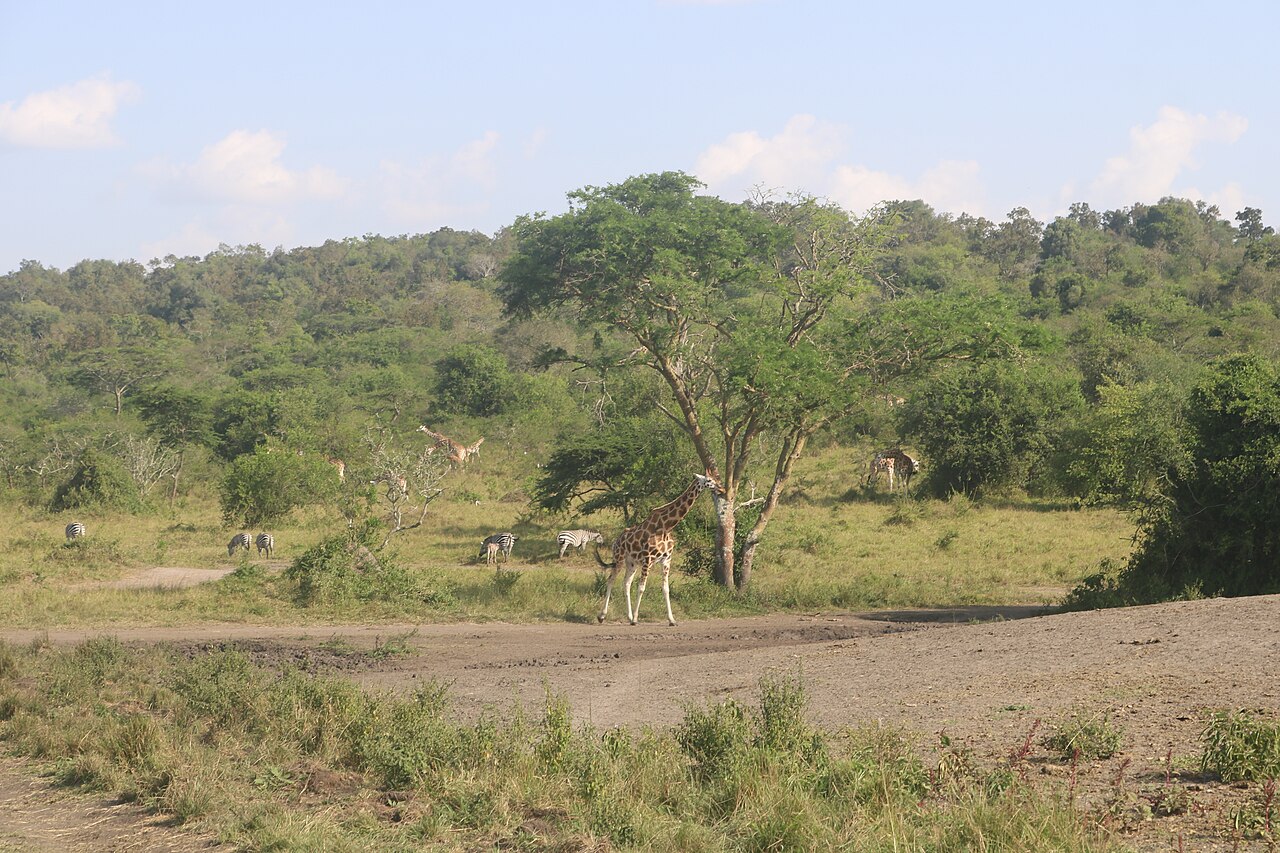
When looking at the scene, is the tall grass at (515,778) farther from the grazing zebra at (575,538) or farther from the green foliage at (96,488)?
the green foliage at (96,488)

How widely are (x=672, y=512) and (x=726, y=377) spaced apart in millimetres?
2569

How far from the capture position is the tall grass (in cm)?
610

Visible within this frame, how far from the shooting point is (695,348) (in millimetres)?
18250

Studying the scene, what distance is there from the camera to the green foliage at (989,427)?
89.3 ft

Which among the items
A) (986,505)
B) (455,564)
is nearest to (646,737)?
(455,564)

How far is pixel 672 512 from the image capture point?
15.8 m

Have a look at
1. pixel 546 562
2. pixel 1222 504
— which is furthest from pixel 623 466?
pixel 1222 504

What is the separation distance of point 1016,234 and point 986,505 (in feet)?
168

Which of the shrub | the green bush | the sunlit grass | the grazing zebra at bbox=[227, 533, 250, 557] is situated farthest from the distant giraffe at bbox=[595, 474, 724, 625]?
the grazing zebra at bbox=[227, 533, 250, 557]

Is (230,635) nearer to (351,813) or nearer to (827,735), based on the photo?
(351,813)

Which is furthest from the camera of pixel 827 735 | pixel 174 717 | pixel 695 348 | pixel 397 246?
pixel 397 246

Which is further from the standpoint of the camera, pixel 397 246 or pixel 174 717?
pixel 397 246

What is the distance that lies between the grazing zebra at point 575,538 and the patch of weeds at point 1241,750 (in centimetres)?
1577

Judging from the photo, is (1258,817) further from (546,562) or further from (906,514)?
(906,514)
